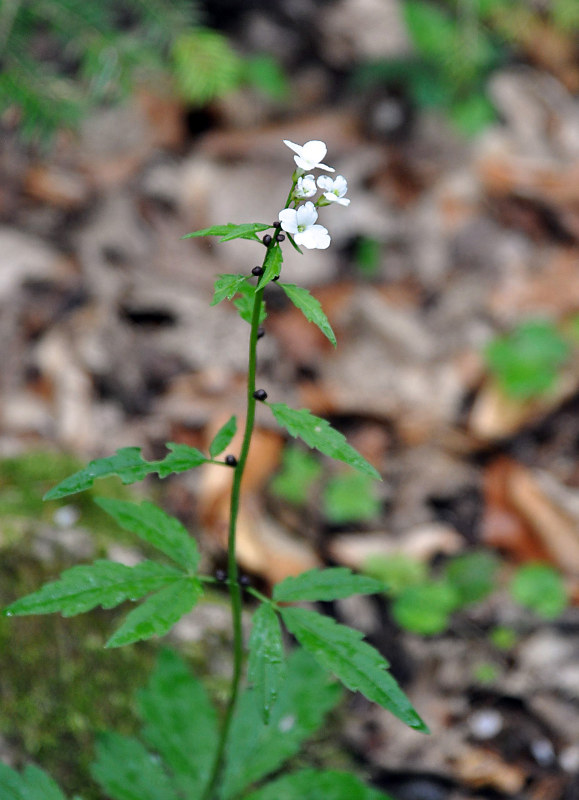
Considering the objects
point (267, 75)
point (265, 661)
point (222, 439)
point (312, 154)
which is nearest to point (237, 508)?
point (222, 439)

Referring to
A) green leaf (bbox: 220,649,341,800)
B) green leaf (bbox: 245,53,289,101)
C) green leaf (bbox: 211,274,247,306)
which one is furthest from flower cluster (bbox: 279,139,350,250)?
green leaf (bbox: 245,53,289,101)


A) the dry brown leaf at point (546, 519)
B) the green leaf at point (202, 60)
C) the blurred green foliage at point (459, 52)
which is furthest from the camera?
the blurred green foliage at point (459, 52)

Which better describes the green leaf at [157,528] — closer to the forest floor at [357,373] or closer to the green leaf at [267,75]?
the forest floor at [357,373]

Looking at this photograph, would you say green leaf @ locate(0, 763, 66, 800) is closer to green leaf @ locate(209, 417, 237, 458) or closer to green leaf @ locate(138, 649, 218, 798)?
green leaf @ locate(138, 649, 218, 798)

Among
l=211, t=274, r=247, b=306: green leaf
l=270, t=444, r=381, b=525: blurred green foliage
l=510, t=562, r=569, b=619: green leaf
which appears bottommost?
l=270, t=444, r=381, b=525: blurred green foliage

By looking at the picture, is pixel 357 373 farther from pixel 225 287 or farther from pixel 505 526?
pixel 225 287

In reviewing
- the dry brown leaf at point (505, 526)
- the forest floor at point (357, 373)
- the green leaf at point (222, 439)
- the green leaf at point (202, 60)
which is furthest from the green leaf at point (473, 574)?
the green leaf at point (202, 60)

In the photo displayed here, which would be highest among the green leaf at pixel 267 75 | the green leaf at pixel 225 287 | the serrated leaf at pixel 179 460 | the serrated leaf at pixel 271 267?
the serrated leaf at pixel 271 267
